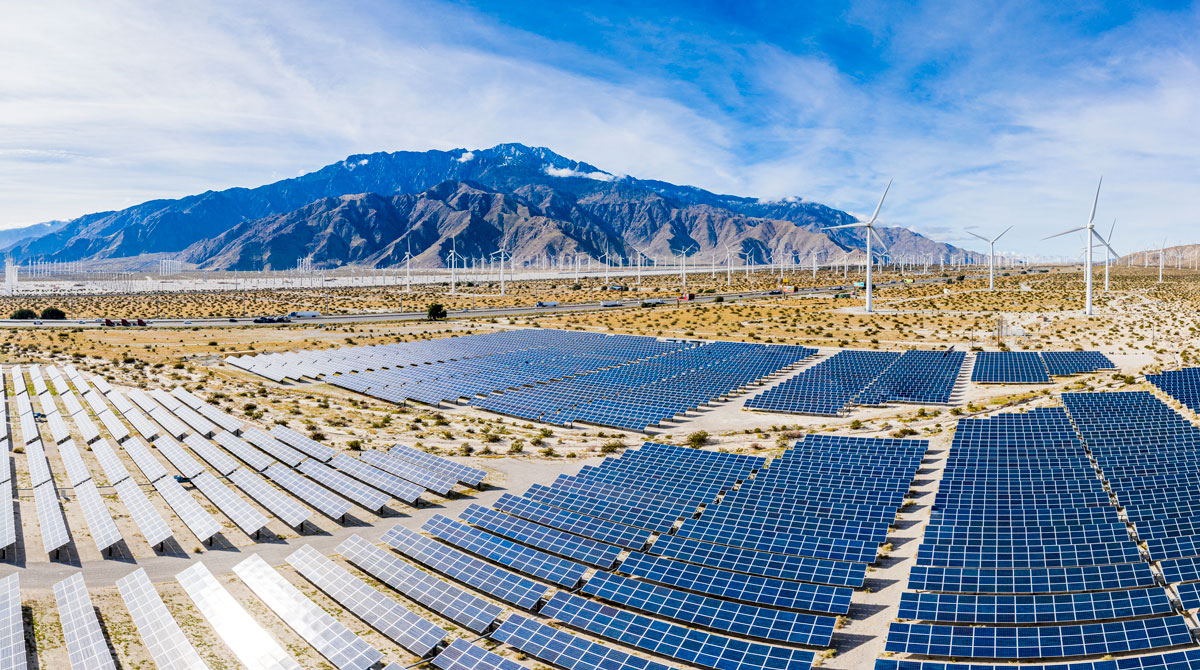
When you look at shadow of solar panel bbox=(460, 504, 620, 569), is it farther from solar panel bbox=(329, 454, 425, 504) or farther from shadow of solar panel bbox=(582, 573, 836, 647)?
solar panel bbox=(329, 454, 425, 504)

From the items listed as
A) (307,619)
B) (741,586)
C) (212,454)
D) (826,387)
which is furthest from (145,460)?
(826,387)

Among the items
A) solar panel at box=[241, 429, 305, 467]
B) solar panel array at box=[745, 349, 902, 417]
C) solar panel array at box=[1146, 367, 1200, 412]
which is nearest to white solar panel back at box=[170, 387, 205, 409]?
solar panel at box=[241, 429, 305, 467]

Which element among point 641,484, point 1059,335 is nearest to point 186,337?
point 641,484

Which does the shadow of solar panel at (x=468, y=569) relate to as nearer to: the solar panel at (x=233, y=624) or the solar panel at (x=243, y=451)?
the solar panel at (x=233, y=624)

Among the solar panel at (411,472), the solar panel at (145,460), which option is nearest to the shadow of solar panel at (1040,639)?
the solar panel at (411,472)

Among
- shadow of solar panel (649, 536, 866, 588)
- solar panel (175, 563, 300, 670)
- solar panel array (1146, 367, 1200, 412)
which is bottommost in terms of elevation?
solar panel (175, 563, 300, 670)
